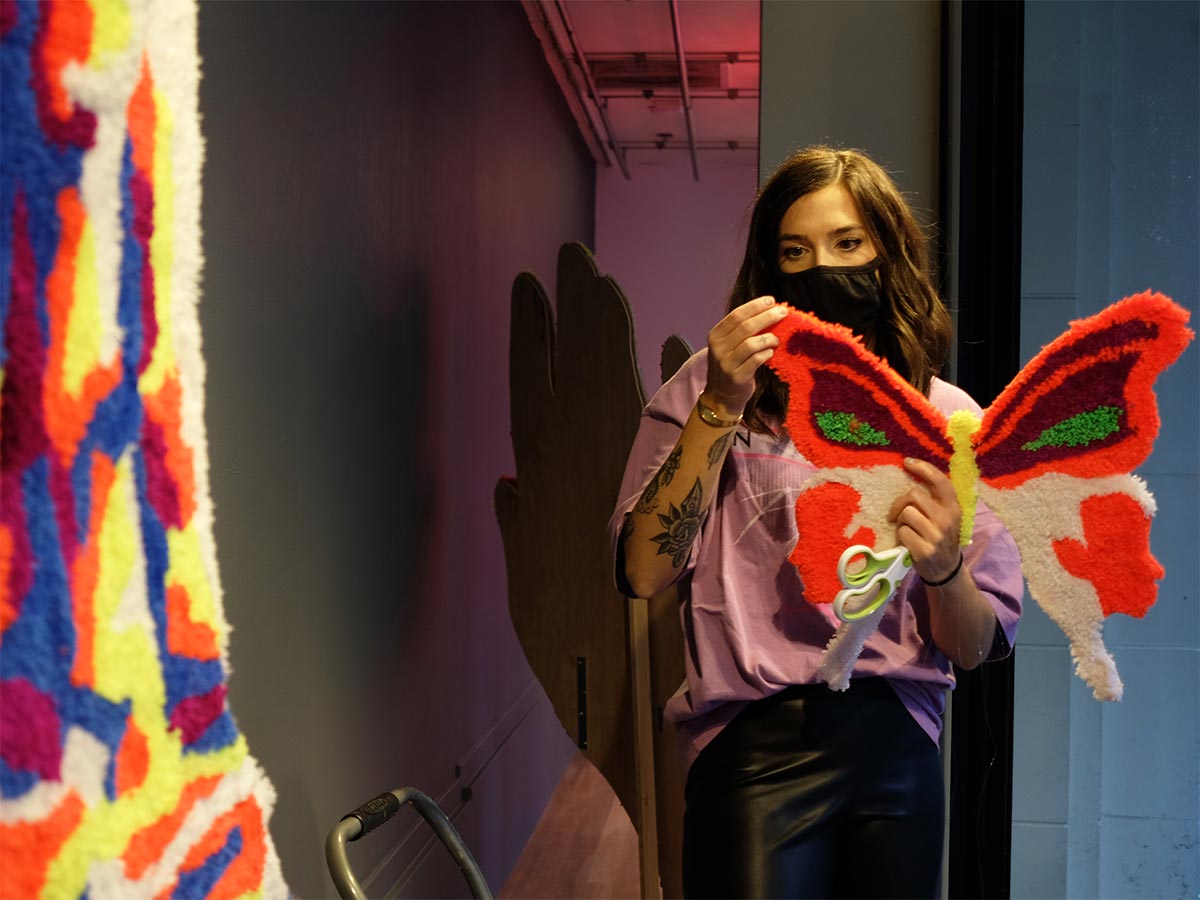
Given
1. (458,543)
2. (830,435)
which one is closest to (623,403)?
(458,543)

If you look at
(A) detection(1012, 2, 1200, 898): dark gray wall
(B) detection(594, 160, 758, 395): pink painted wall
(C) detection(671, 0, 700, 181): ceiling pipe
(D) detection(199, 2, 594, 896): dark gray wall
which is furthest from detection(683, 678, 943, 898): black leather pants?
(B) detection(594, 160, 758, 395): pink painted wall

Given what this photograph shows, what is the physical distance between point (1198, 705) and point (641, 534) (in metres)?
0.83

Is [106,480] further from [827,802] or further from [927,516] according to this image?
[827,802]

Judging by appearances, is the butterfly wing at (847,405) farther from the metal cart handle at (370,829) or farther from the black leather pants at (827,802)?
the metal cart handle at (370,829)

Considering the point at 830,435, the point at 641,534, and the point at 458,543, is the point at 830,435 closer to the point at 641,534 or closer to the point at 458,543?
the point at 641,534

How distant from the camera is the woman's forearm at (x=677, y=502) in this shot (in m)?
1.13

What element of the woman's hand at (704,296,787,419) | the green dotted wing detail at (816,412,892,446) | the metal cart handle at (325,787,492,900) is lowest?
the metal cart handle at (325,787,492,900)

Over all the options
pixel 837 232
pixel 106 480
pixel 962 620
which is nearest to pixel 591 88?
pixel 837 232

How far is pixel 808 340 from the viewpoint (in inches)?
41.0

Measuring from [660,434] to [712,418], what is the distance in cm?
13

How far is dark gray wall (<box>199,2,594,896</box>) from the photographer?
1548 mm

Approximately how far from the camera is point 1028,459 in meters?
0.99

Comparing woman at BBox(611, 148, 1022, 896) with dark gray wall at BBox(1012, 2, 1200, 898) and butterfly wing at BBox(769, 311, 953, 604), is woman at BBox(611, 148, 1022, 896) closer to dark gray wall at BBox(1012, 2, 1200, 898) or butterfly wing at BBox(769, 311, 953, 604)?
butterfly wing at BBox(769, 311, 953, 604)

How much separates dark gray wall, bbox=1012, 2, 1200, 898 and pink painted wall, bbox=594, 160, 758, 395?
143 inches
